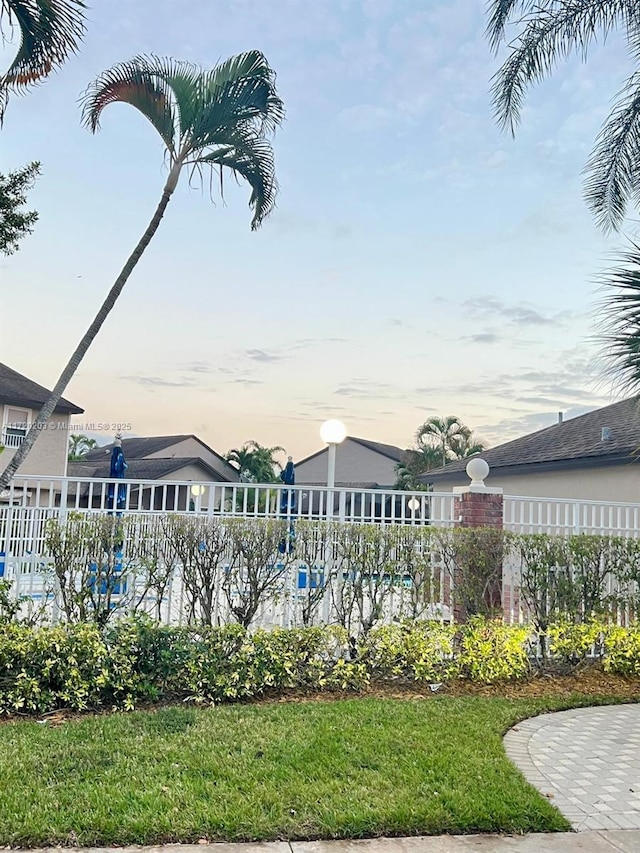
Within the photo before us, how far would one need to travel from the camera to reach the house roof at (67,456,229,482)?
29.3m

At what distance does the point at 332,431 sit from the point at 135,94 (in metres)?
4.74

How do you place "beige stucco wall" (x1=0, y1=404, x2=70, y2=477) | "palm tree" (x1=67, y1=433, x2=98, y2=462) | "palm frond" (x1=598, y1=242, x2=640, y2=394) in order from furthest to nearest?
"palm tree" (x1=67, y1=433, x2=98, y2=462) < "beige stucco wall" (x1=0, y1=404, x2=70, y2=477) < "palm frond" (x1=598, y1=242, x2=640, y2=394)

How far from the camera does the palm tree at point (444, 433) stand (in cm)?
3306

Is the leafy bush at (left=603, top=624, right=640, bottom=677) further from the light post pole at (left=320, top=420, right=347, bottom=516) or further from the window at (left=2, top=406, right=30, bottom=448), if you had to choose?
the window at (left=2, top=406, right=30, bottom=448)

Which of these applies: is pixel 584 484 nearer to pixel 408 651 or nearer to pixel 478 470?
pixel 478 470

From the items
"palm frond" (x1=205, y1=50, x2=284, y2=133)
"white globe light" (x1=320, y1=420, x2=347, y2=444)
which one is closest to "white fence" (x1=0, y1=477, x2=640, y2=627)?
"white globe light" (x1=320, y1=420, x2=347, y2=444)

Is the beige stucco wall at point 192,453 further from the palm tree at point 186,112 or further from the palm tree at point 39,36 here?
the palm tree at point 39,36

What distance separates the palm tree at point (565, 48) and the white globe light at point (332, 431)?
5393mm

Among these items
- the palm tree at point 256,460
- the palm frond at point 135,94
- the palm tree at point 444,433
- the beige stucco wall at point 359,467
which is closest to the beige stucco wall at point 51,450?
the palm frond at point 135,94

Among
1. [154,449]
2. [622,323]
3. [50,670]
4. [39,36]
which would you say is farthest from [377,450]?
[50,670]

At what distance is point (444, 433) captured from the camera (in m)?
33.4

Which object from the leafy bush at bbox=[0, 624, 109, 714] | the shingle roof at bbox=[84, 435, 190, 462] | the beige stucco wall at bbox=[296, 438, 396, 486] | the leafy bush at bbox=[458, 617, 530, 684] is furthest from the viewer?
the beige stucco wall at bbox=[296, 438, 396, 486]

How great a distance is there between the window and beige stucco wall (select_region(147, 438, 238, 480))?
540 inches

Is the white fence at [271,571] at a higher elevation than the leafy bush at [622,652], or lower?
higher
